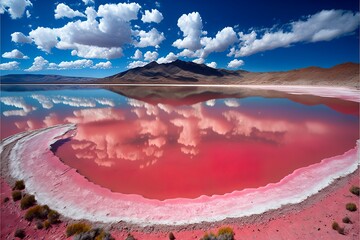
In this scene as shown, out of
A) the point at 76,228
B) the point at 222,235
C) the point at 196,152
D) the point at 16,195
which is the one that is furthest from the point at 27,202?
the point at 196,152

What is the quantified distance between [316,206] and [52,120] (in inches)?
831

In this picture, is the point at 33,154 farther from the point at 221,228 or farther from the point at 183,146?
the point at 221,228

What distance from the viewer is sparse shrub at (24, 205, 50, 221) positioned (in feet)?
21.0

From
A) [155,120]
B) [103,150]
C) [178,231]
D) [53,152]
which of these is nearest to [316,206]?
[178,231]

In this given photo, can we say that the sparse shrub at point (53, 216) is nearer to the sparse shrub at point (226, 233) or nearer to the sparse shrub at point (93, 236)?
the sparse shrub at point (93, 236)

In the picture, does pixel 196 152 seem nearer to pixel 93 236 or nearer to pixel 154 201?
pixel 154 201

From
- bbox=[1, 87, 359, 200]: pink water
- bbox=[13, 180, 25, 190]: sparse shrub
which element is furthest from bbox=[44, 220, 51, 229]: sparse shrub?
bbox=[13, 180, 25, 190]: sparse shrub

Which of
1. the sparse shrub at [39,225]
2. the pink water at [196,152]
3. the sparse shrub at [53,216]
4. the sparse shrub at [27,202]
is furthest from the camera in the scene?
the pink water at [196,152]

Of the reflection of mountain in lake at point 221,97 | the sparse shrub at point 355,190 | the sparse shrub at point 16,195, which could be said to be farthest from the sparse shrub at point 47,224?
the reflection of mountain in lake at point 221,97

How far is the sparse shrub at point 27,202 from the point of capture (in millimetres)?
6922

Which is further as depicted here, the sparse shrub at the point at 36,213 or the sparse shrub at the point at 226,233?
the sparse shrub at the point at 36,213

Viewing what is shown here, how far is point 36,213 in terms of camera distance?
6.51 m

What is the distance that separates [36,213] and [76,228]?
5.58 ft

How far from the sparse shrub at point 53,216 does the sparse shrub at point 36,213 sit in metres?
0.21
